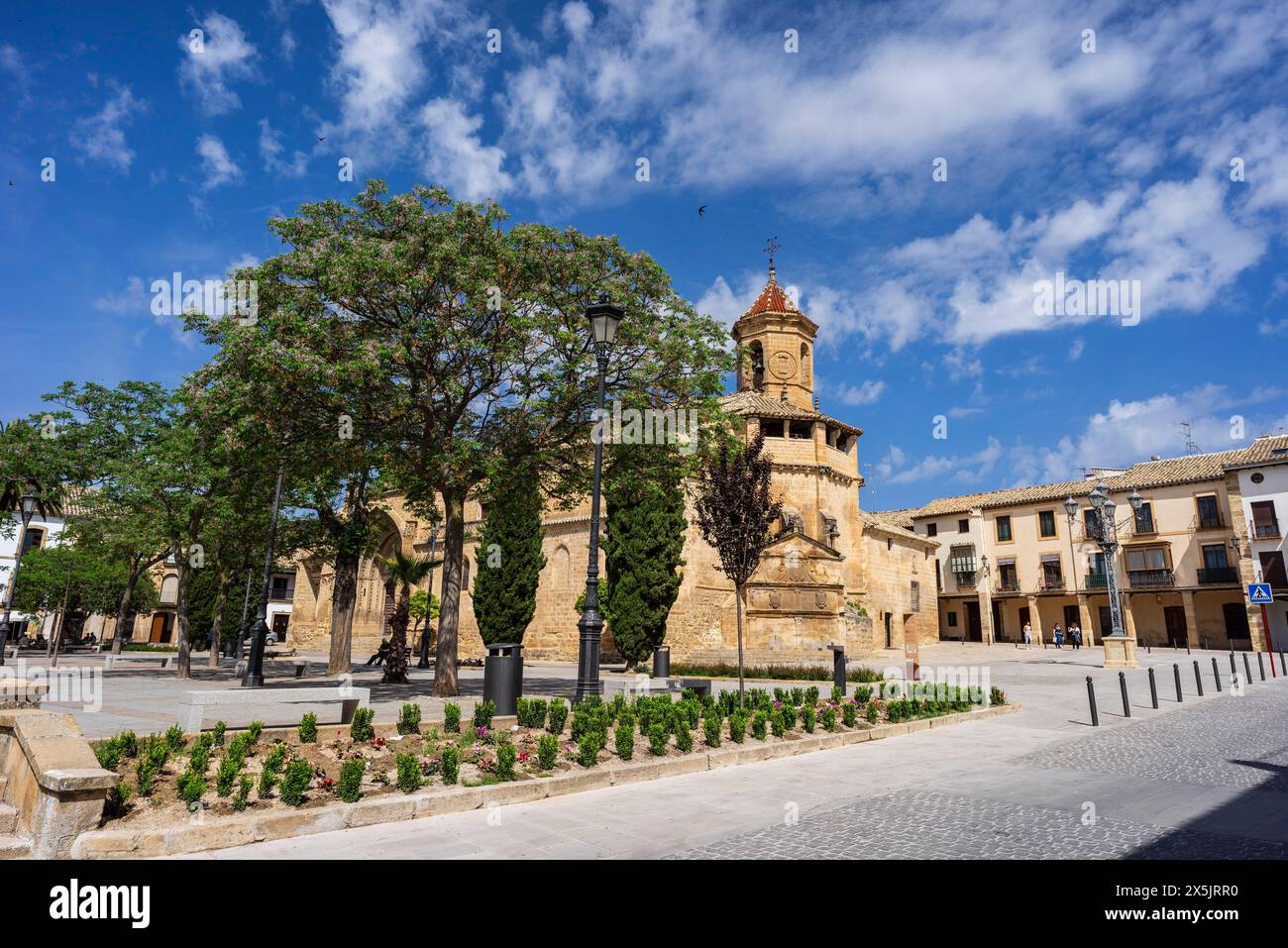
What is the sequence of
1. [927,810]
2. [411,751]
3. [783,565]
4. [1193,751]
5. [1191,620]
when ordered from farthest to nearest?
[1191,620] → [783,565] → [1193,751] → [411,751] → [927,810]

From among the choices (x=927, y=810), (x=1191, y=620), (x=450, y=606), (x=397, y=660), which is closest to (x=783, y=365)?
(x=1191, y=620)

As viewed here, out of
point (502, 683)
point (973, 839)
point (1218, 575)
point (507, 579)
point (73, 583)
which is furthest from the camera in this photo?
point (1218, 575)

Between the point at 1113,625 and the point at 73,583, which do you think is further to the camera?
the point at 73,583

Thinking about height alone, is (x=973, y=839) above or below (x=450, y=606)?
below

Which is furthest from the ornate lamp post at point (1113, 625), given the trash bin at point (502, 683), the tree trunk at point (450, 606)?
the trash bin at point (502, 683)

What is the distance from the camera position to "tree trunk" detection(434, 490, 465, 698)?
48.3ft

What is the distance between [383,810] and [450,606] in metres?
9.68

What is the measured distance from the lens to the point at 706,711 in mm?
10164

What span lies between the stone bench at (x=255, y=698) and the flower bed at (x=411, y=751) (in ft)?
1.33

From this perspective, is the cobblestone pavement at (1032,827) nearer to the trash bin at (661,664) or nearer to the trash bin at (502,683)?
the trash bin at (502,683)

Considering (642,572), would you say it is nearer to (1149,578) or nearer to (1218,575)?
(1149,578)

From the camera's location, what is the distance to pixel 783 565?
89.5 feet
